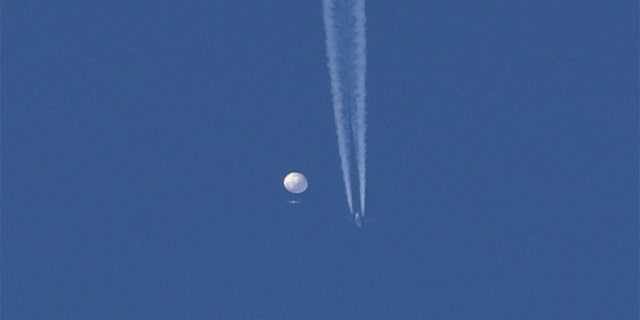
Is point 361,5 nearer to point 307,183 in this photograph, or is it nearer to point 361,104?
point 361,104

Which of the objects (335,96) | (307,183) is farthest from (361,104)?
(307,183)

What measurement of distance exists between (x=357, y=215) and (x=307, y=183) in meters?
4.73

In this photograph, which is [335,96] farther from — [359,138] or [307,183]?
[307,183]

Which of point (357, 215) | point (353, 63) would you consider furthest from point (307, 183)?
point (353, 63)

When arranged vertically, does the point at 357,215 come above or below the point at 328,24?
below

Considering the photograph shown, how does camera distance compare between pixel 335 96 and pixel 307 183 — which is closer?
pixel 335 96

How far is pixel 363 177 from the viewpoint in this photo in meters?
113

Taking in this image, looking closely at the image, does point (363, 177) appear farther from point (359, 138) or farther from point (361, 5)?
point (361, 5)

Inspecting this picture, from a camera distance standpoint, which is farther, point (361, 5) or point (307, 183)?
point (307, 183)

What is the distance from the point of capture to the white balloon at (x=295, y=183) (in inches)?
4712

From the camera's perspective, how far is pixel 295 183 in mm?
119688

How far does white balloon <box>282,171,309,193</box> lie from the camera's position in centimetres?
11969

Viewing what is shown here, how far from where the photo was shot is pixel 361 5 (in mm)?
106562

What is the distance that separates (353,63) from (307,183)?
12792mm
